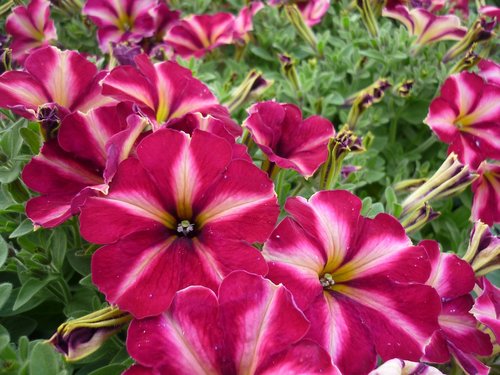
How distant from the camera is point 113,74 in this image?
0.87 m

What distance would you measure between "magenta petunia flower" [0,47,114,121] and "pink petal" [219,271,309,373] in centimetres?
44

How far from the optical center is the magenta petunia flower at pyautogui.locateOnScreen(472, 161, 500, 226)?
1204mm

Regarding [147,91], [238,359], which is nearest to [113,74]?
[147,91]

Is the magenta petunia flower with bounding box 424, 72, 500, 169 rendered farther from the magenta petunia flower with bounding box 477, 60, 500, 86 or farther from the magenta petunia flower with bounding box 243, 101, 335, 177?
the magenta petunia flower with bounding box 243, 101, 335, 177

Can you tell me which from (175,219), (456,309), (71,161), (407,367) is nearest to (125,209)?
(175,219)

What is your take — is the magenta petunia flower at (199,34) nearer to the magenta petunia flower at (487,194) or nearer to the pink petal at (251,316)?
the magenta petunia flower at (487,194)

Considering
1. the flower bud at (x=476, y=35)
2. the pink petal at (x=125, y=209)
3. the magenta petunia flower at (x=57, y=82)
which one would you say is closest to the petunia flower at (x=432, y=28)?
the flower bud at (x=476, y=35)

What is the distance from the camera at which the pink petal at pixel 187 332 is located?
62cm

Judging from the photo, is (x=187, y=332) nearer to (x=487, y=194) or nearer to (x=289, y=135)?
(x=289, y=135)

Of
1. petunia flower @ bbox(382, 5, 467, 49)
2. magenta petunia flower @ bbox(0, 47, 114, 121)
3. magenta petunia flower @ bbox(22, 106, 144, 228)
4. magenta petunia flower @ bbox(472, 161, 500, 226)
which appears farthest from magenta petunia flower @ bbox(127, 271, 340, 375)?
petunia flower @ bbox(382, 5, 467, 49)

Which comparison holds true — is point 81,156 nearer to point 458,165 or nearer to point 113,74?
point 113,74

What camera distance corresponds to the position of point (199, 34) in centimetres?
158

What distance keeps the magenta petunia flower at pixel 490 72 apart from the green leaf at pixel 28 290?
1.11 meters

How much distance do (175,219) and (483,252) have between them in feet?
1.76
